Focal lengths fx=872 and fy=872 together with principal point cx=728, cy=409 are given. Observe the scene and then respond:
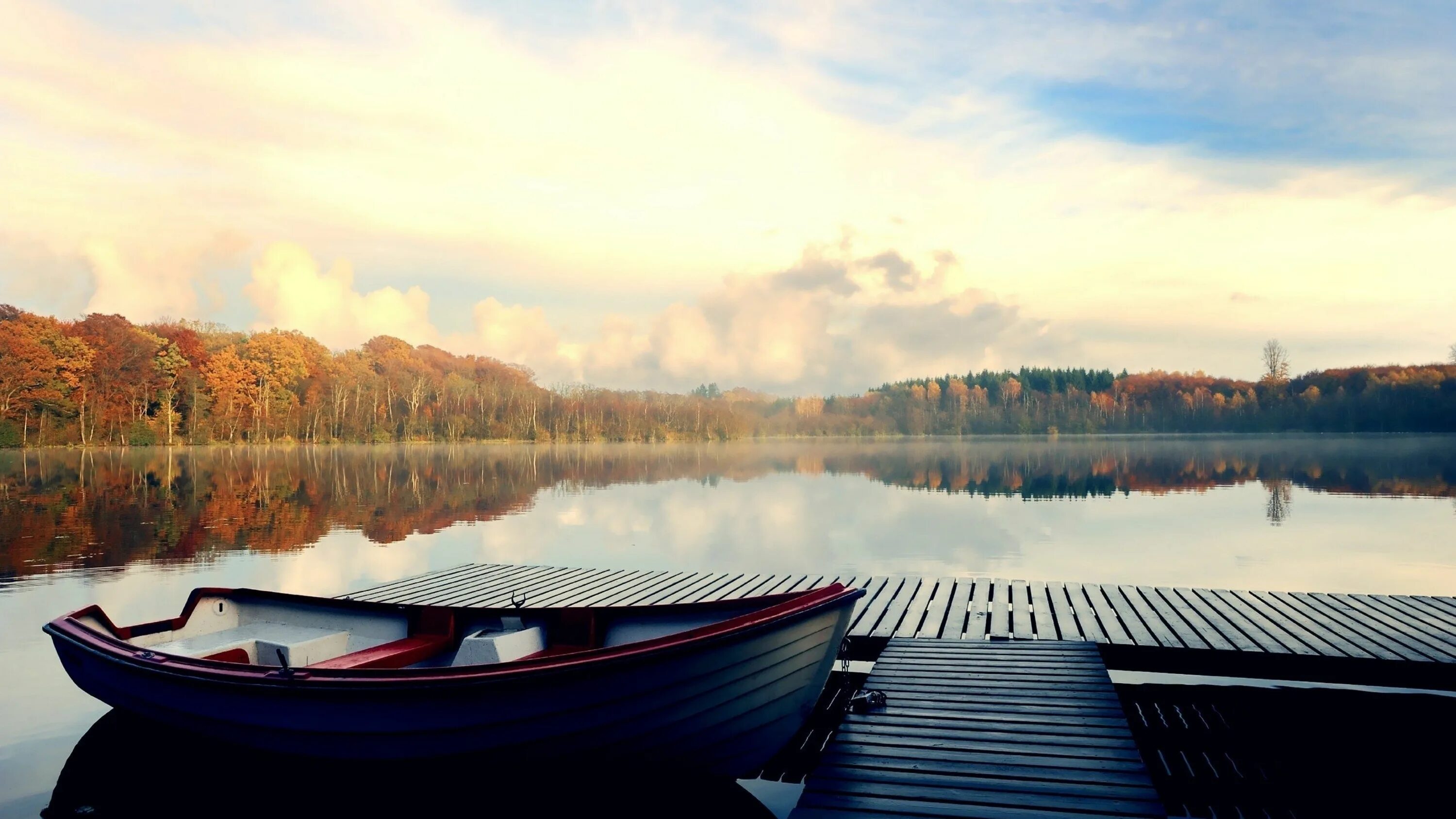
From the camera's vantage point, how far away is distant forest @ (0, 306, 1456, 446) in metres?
67.4

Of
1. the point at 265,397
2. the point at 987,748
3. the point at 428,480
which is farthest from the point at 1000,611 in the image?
the point at 265,397

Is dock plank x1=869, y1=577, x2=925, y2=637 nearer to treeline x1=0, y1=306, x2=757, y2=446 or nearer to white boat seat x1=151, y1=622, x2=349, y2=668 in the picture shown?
white boat seat x1=151, y1=622, x2=349, y2=668

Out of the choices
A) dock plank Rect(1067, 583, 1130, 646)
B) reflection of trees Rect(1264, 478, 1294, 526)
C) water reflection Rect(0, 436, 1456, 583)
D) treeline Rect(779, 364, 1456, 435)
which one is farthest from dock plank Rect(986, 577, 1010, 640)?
treeline Rect(779, 364, 1456, 435)

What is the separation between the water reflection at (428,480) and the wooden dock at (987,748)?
15.8 meters

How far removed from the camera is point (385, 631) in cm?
743

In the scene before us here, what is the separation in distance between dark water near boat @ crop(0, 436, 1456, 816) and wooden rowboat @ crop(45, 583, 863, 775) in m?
1.52

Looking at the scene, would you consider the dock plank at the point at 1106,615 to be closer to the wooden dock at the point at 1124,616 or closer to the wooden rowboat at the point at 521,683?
the wooden dock at the point at 1124,616

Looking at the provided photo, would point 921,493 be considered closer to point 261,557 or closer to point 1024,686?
point 261,557

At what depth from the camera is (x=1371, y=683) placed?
7.18m

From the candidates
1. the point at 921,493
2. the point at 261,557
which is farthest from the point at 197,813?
the point at 921,493

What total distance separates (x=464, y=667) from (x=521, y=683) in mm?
454

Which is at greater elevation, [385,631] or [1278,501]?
[385,631]

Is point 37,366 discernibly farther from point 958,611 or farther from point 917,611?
point 958,611

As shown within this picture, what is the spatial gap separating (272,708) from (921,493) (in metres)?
28.6
